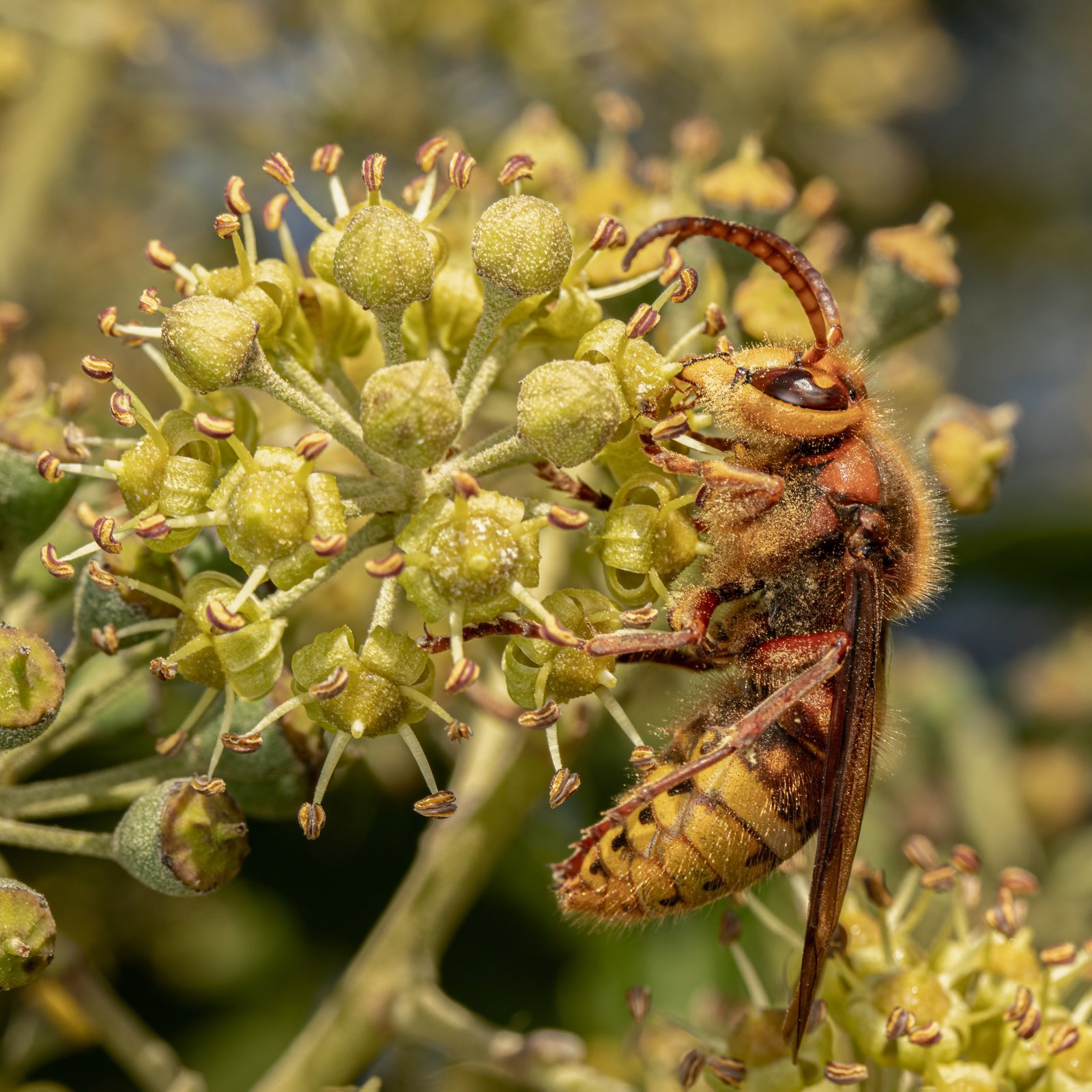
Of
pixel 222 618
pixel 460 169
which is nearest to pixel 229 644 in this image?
pixel 222 618

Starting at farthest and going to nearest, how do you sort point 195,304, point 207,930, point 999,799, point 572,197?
point 999,799, point 207,930, point 572,197, point 195,304

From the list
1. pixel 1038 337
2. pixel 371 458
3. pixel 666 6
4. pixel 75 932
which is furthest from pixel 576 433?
pixel 1038 337

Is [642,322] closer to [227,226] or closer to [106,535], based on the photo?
[227,226]

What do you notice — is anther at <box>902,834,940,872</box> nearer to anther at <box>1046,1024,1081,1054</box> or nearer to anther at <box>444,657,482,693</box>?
anther at <box>1046,1024,1081,1054</box>

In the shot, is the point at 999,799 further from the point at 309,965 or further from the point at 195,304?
the point at 195,304

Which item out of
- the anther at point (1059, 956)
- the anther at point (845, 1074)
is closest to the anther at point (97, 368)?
the anther at point (845, 1074)

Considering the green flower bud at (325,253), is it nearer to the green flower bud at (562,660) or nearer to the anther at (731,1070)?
the green flower bud at (562,660)
